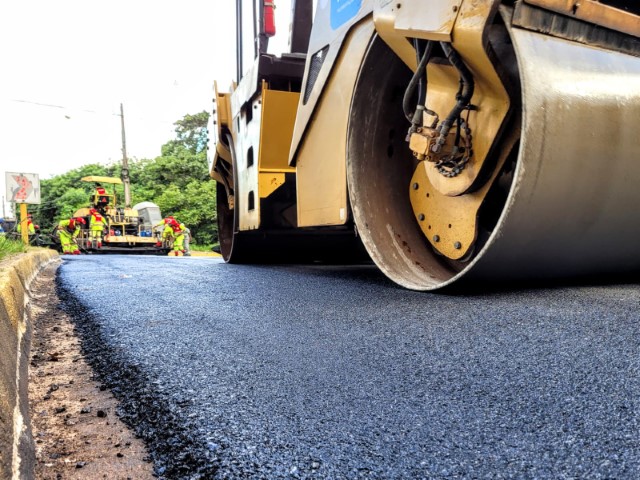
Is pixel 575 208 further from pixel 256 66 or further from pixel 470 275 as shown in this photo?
pixel 256 66

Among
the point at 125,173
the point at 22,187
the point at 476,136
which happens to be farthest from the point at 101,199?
the point at 476,136

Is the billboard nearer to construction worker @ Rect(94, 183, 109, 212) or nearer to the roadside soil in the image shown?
the roadside soil

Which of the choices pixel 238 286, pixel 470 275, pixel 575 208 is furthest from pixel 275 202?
pixel 575 208

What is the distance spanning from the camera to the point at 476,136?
6.39 ft

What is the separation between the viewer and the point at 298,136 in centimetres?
297

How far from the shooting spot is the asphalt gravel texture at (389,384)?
78 centimetres

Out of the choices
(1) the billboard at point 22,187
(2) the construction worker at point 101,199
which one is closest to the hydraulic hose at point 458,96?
(1) the billboard at point 22,187

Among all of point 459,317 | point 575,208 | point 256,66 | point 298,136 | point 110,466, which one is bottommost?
point 110,466

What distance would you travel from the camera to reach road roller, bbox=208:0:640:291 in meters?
1.62

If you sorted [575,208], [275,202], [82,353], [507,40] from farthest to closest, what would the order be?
1. [275,202]
2. [507,40]
3. [575,208]
4. [82,353]

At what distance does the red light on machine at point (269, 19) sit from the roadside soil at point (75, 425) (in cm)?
293

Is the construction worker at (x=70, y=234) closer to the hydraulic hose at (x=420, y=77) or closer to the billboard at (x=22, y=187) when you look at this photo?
the billboard at (x=22, y=187)

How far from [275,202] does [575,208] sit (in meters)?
2.57

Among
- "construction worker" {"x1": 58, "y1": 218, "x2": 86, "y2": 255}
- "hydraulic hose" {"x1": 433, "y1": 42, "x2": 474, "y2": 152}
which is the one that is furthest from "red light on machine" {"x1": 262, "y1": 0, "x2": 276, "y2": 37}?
"construction worker" {"x1": 58, "y1": 218, "x2": 86, "y2": 255}
